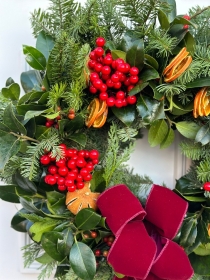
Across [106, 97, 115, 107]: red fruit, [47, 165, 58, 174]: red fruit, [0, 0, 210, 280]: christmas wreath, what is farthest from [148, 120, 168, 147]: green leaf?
[47, 165, 58, 174]: red fruit

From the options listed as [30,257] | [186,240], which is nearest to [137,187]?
[186,240]

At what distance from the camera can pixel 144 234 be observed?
0.59 metres

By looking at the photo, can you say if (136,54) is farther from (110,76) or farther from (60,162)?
(60,162)

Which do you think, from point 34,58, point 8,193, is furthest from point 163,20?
point 8,193

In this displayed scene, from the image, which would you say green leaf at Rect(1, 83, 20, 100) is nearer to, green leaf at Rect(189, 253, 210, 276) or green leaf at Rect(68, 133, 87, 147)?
green leaf at Rect(68, 133, 87, 147)

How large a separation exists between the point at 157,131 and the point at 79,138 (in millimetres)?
174

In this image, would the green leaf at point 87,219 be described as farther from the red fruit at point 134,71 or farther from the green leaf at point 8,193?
the red fruit at point 134,71

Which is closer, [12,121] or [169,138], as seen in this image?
[12,121]

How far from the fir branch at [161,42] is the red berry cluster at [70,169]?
0.24 meters

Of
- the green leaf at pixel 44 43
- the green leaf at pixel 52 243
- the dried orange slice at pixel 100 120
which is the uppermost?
the green leaf at pixel 44 43

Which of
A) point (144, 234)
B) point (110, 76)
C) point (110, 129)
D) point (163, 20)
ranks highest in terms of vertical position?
point (163, 20)

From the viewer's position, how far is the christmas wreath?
1.84 feet

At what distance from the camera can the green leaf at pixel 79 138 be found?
57 centimetres

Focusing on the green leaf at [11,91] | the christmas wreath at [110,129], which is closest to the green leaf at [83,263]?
the christmas wreath at [110,129]
